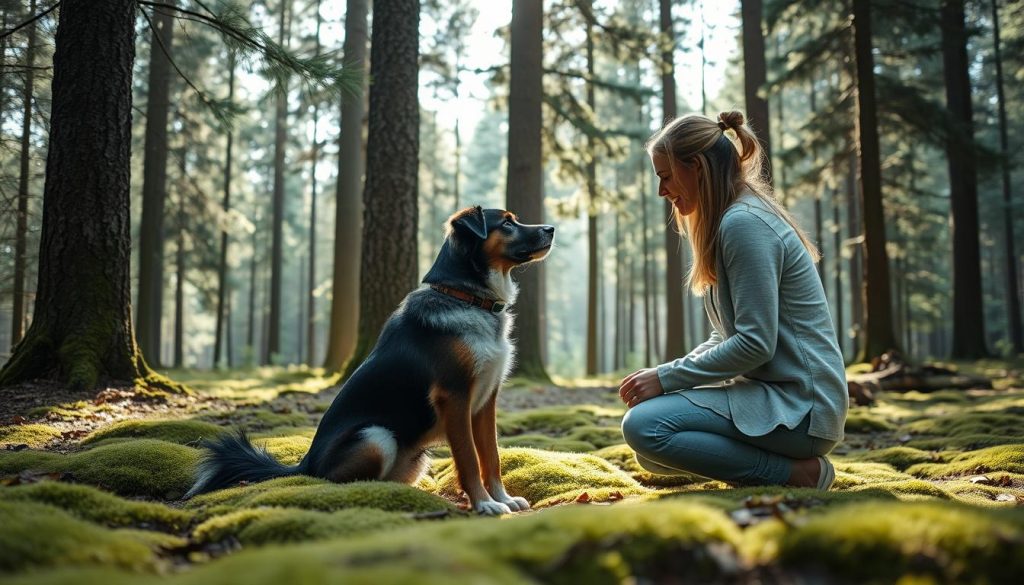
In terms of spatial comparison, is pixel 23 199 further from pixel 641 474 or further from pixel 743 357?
pixel 743 357

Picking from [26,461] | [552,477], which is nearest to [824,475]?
[552,477]

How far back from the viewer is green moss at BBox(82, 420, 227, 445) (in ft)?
17.7

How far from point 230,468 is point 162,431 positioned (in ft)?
5.84

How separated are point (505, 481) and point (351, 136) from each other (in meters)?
12.6

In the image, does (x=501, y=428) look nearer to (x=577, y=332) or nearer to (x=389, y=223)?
(x=389, y=223)

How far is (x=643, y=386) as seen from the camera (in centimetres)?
412

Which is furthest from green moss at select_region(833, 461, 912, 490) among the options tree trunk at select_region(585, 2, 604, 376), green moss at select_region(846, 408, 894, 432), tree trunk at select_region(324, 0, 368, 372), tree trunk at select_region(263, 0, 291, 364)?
tree trunk at select_region(263, 0, 291, 364)

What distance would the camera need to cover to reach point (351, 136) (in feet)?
51.7

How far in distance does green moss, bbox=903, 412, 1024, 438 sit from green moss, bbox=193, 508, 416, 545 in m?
6.61

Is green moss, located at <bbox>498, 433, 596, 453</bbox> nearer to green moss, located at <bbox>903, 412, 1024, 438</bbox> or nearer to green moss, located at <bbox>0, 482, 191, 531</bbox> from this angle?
green moss, located at <bbox>0, 482, 191, 531</bbox>

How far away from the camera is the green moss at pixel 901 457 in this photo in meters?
5.90

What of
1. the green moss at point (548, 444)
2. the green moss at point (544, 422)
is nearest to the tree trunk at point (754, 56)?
the green moss at point (544, 422)

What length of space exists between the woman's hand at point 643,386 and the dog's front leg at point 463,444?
0.97 m

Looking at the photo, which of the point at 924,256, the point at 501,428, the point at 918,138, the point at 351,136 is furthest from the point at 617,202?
the point at 924,256
